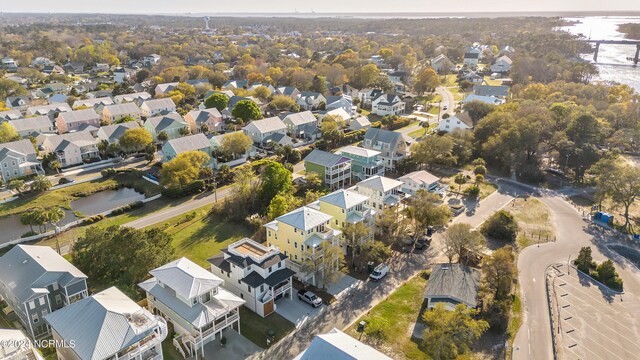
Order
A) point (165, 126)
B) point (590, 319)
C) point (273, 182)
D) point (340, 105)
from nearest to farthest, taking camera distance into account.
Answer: point (590, 319) → point (273, 182) → point (165, 126) → point (340, 105)

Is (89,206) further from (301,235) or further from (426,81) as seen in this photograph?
(426,81)

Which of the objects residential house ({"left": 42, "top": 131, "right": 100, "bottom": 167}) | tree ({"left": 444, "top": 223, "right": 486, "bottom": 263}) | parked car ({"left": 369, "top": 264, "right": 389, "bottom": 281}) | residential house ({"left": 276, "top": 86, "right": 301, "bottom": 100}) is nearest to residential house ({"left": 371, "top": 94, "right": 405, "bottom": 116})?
residential house ({"left": 276, "top": 86, "right": 301, "bottom": 100})

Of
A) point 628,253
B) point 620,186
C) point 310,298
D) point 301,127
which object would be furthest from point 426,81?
point 310,298

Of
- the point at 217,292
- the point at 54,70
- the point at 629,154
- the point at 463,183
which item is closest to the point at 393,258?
the point at 217,292

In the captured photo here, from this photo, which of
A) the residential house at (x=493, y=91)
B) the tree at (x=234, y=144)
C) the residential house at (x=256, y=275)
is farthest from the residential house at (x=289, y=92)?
the residential house at (x=256, y=275)

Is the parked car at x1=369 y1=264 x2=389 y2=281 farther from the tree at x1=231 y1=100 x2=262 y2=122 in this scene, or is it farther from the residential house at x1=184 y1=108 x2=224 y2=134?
the residential house at x1=184 y1=108 x2=224 y2=134

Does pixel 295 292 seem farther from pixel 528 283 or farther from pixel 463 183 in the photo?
pixel 463 183

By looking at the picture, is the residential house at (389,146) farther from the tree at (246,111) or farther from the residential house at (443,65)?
the residential house at (443,65)
